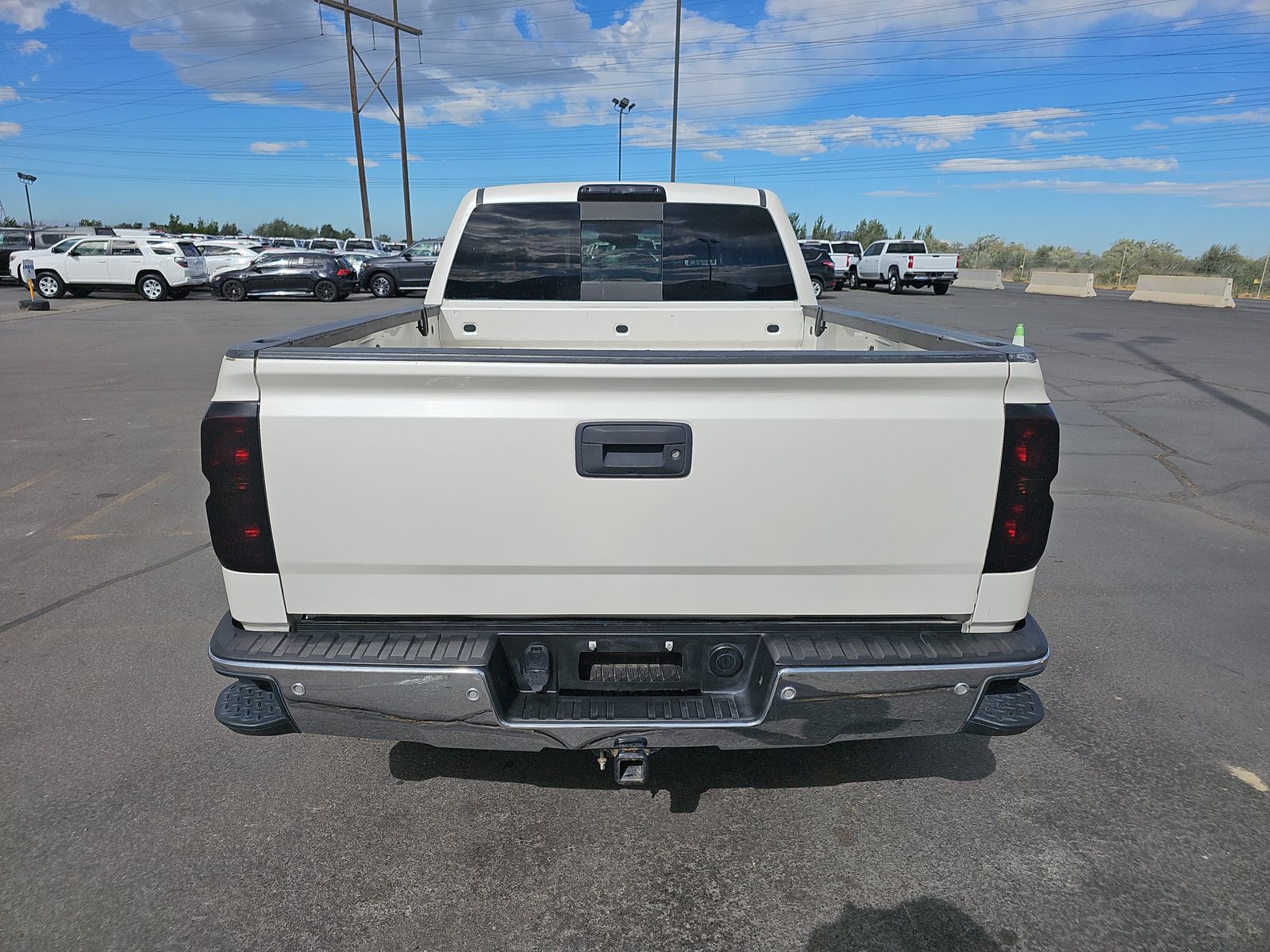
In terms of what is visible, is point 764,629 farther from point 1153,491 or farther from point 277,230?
point 277,230

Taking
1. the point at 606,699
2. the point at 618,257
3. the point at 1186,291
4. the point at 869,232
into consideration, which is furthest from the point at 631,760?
the point at 869,232

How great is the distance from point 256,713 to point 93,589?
3.15m

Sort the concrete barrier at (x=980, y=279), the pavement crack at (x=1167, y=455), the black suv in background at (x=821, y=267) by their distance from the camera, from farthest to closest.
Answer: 1. the concrete barrier at (x=980, y=279)
2. the black suv in background at (x=821, y=267)
3. the pavement crack at (x=1167, y=455)

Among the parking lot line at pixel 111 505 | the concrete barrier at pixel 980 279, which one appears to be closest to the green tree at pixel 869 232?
the concrete barrier at pixel 980 279

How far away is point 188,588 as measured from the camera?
4898 millimetres

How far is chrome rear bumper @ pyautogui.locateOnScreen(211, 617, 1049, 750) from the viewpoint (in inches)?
93.0

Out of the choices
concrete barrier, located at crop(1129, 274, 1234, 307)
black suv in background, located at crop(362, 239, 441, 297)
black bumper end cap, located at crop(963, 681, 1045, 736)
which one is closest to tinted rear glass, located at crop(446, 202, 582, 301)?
black bumper end cap, located at crop(963, 681, 1045, 736)

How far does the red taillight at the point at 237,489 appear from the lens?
229 centimetres

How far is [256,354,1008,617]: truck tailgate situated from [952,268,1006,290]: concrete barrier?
3848 centimetres

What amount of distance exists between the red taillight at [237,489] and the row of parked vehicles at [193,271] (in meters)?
23.4

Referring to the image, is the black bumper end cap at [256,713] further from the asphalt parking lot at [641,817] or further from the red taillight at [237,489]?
the asphalt parking lot at [641,817]

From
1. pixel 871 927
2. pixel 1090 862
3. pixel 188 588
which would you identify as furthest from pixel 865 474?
pixel 188 588

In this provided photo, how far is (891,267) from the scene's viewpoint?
108 feet

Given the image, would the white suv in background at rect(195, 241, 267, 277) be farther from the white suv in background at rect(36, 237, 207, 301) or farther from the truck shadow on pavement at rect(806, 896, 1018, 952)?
the truck shadow on pavement at rect(806, 896, 1018, 952)
